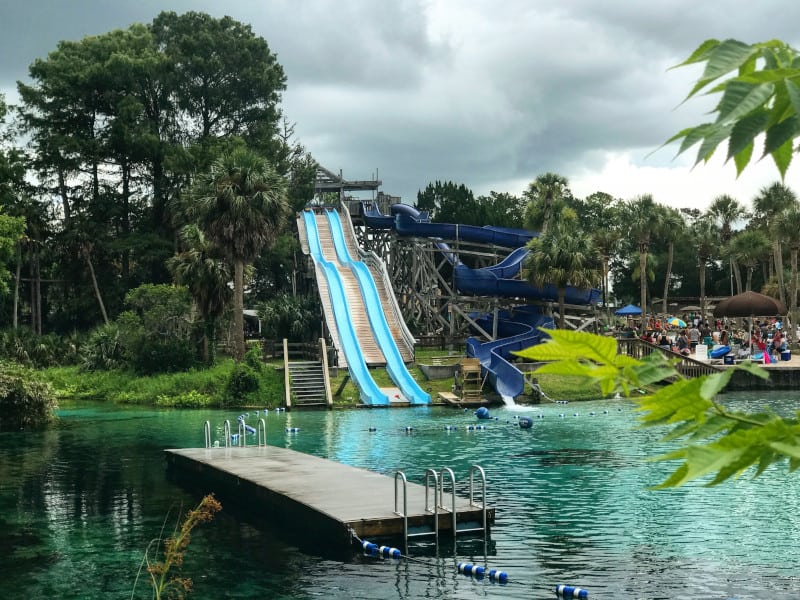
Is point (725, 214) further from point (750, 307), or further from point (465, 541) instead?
point (465, 541)

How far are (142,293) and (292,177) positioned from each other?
84.7 feet

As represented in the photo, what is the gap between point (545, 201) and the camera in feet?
200

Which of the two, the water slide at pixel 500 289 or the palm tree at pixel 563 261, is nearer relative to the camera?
the water slide at pixel 500 289

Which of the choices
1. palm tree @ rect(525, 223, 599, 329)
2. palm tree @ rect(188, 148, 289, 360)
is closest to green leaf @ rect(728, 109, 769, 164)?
palm tree @ rect(188, 148, 289, 360)

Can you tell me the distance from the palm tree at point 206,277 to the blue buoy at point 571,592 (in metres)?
32.7

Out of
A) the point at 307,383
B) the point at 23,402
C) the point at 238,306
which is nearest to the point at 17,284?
the point at 238,306

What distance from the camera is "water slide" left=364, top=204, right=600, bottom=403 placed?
130 ft

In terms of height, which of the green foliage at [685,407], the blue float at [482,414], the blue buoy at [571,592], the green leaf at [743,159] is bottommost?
the blue buoy at [571,592]

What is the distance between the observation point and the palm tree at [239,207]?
41688 millimetres

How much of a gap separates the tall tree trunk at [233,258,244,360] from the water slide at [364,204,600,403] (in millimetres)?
10398

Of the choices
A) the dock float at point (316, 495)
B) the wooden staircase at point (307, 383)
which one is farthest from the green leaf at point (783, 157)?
the wooden staircase at point (307, 383)

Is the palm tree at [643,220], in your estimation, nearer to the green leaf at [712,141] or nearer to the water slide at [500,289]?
the water slide at [500,289]

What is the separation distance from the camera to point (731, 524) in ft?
53.5

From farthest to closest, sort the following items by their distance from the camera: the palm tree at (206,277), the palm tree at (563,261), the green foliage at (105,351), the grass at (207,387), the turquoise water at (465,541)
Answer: the green foliage at (105,351), the palm tree at (563,261), the palm tree at (206,277), the grass at (207,387), the turquoise water at (465,541)
